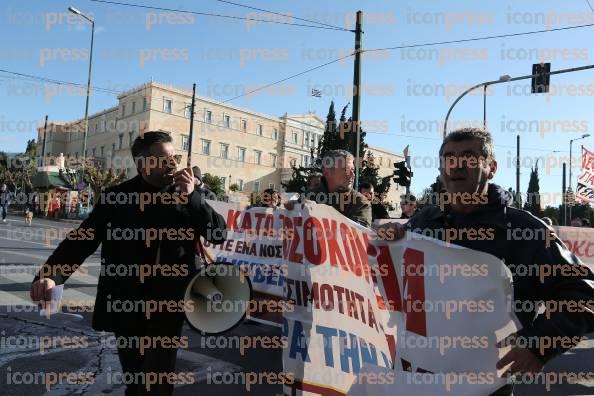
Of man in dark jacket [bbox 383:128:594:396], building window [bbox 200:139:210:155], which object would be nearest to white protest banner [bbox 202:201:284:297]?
man in dark jacket [bbox 383:128:594:396]

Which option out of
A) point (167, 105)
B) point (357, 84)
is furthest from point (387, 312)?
point (167, 105)

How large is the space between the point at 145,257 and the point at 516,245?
1.85 m

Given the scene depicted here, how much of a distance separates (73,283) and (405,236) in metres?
8.05

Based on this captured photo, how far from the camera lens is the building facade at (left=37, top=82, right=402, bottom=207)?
189 ft

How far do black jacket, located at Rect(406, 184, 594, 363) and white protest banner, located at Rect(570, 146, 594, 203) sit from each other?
1997 cm

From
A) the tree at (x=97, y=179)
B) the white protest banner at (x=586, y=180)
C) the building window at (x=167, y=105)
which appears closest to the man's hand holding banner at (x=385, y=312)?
the white protest banner at (x=586, y=180)

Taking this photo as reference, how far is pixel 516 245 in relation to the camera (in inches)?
78.8

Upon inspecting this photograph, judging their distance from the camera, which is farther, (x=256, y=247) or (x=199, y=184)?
(x=256, y=247)

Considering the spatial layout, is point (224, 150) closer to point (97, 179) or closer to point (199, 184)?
point (97, 179)

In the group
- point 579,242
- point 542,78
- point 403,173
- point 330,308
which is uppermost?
point 542,78

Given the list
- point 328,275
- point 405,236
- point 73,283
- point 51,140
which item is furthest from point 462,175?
point 51,140

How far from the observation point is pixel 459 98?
1803 centimetres

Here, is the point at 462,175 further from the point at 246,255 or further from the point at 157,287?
the point at 246,255

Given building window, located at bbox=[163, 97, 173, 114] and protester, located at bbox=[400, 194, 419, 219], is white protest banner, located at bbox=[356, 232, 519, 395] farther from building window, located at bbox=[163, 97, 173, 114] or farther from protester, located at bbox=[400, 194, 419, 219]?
building window, located at bbox=[163, 97, 173, 114]
